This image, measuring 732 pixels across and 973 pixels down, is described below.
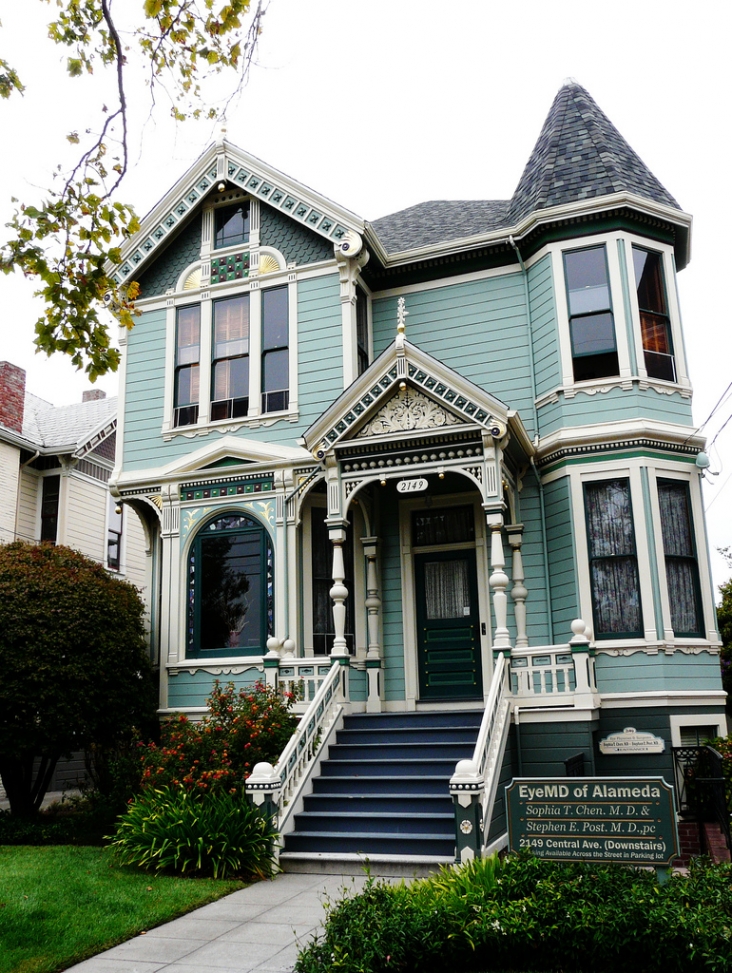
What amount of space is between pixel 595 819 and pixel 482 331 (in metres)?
8.87

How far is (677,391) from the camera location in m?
13.1

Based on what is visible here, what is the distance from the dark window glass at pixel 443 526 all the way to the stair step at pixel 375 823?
489 cm

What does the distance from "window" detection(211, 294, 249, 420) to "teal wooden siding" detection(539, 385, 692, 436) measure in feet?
16.6

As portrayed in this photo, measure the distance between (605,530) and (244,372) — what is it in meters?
6.30

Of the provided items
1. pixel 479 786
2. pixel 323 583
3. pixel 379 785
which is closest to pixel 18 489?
pixel 323 583

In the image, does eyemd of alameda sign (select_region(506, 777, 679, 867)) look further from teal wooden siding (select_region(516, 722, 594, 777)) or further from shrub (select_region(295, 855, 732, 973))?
teal wooden siding (select_region(516, 722, 594, 777))

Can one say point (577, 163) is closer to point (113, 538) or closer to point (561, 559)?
point (561, 559)

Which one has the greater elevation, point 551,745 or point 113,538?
point 113,538

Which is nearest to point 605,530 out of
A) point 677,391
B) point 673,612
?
point 673,612

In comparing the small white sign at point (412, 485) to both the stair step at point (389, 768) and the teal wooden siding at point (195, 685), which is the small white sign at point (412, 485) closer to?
the stair step at point (389, 768)

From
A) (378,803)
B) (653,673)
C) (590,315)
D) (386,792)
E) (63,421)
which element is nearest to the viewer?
(378,803)

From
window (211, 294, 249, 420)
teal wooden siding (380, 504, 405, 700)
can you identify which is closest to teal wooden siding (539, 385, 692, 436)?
teal wooden siding (380, 504, 405, 700)

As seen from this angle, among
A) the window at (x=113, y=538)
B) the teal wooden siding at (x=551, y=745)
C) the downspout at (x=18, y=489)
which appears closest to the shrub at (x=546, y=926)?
the teal wooden siding at (x=551, y=745)

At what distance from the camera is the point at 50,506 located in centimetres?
2159
